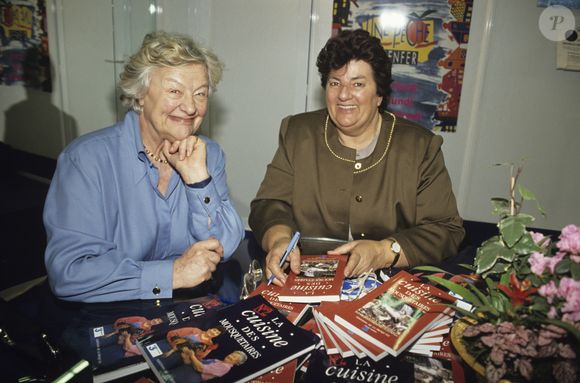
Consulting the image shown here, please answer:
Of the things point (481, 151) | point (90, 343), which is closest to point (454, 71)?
point (481, 151)

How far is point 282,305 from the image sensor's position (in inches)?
47.1

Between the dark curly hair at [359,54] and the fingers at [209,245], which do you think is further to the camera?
the dark curly hair at [359,54]

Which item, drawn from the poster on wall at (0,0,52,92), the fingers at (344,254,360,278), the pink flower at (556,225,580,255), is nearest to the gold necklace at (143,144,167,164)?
the fingers at (344,254,360,278)

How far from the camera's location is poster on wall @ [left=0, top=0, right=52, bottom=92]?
510 centimetres

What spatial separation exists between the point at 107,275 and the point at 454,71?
347 cm

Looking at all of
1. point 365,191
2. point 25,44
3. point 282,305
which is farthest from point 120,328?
point 25,44

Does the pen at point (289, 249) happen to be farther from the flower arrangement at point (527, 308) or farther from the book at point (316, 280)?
the flower arrangement at point (527, 308)

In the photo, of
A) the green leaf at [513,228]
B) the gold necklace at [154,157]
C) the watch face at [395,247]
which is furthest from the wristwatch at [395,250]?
the gold necklace at [154,157]

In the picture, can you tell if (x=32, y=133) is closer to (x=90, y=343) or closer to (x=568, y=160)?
(x=90, y=343)

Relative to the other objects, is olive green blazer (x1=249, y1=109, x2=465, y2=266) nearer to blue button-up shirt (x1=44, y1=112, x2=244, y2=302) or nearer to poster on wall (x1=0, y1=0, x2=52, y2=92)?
blue button-up shirt (x1=44, y1=112, x2=244, y2=302)

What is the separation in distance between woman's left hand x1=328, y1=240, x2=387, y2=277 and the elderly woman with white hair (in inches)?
17.4

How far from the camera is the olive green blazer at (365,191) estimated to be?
1.88m

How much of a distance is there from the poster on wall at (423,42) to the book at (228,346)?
127 inches

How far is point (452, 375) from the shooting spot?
97 cm
